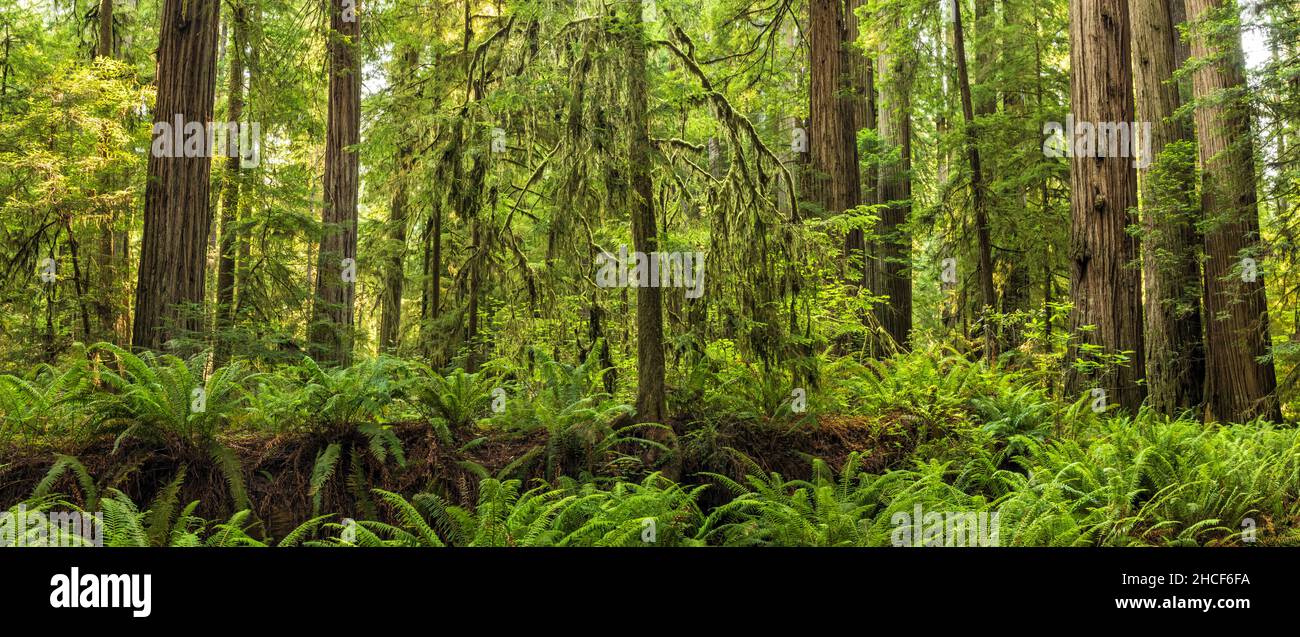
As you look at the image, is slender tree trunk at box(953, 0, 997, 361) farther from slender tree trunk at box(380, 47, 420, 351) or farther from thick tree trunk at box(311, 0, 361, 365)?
thick tree trunk at box(311, 0, 361, 365)

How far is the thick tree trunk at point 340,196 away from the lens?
952 cm

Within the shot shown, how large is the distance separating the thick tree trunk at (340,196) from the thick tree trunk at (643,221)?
4.89 meters

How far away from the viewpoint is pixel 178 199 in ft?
24.0

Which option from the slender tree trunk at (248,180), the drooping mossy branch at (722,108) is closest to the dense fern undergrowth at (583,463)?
the drooping mossy branch at (722,108)

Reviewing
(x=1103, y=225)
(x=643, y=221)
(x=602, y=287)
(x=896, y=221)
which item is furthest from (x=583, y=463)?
(x=896, y=221)

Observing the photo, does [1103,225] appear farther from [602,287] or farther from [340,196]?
[340,196]

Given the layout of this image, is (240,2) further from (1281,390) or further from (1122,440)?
(1281,390)

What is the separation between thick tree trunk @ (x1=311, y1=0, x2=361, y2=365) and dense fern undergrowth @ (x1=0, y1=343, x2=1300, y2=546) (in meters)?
2.65

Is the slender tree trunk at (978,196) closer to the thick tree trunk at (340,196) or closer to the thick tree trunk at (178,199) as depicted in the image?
the thick tree trunk at (340,196)

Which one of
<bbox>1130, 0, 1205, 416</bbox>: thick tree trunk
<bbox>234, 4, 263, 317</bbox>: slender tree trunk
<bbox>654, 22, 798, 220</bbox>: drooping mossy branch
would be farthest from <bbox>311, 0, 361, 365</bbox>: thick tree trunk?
<bbox>1130, 0, 1205, 416</bbox>: thick tree trunk

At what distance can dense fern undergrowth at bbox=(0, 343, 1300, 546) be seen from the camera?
488cm

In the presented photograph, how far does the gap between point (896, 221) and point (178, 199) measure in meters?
10.1
